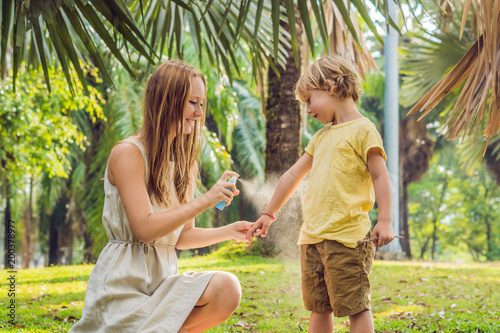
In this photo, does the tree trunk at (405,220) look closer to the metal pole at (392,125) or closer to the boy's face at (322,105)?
the metal pole at (392,125)

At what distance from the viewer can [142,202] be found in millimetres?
2090

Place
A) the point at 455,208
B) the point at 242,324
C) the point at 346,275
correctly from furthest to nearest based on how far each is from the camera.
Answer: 1. the point at 455,208
2. the point at 242,324
3. the point at 346,275

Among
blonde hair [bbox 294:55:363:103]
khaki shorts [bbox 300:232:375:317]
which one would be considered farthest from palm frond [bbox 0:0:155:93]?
khaki shorts [bbox 300:232:375:317]

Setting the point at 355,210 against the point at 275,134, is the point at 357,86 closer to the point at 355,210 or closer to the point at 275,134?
the point at 355,210

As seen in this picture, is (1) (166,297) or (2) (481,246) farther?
(2) (481,246)

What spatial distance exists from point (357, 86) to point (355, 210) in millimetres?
636

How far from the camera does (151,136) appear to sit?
2.25 meters

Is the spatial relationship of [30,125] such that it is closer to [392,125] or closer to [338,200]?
[338,200]

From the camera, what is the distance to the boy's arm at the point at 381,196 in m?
2.26

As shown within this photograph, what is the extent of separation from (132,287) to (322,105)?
49.3 inches

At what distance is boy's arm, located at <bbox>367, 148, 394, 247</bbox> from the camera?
226 centimetres

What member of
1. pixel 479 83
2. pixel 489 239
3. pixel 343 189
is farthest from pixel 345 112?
pixel 489 239

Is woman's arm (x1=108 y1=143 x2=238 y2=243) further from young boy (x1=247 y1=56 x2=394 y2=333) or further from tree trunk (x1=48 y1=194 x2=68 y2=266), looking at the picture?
tree trunk (x1=48 y1=194 x2=68 y2=266)

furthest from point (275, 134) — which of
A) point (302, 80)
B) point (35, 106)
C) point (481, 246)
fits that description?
point (481, 246)
